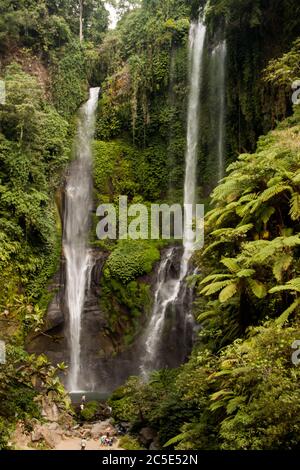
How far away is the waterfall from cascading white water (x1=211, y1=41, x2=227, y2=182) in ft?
3.67

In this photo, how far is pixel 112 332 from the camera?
60.8 ft

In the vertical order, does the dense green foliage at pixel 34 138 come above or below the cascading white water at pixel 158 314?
above

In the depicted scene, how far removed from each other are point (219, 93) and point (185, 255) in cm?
746

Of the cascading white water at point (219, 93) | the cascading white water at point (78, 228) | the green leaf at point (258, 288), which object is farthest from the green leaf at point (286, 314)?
the cascading white water at point (219, 93)

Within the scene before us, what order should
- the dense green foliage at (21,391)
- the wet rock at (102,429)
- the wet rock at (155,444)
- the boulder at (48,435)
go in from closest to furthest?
the dense green foliage at (21,391) → the wet rock at (155,444) → the boulder at (48,435) → the wet rock at (102,429)

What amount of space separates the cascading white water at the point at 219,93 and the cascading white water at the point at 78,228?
6.12 meters

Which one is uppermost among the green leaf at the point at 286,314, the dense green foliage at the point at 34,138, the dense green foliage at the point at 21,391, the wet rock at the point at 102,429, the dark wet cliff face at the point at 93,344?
the dense green foliage at the point at 34,138

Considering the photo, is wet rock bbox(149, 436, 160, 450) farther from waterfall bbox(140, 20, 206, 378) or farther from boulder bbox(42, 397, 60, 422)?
waterfall bbox(140, 20, 206, 378)

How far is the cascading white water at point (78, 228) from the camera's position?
734 inches

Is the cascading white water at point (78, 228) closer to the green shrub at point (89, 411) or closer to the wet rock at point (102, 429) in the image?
the green shrub at point (89, 411)

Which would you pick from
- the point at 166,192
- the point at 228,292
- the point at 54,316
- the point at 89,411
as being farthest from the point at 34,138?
the point at 228,292

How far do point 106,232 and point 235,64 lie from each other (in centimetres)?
884

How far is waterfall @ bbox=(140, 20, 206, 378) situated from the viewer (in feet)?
58.2
